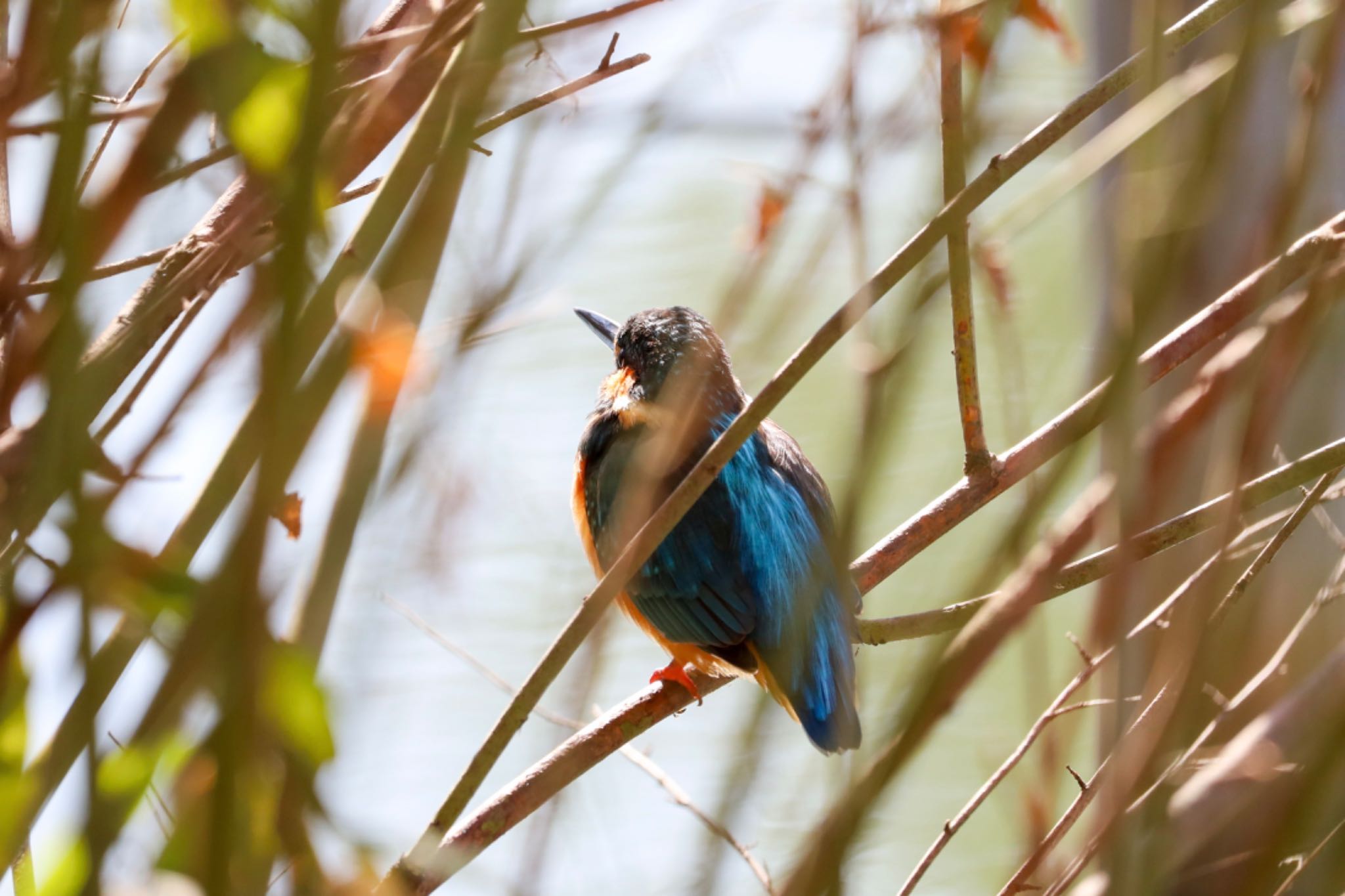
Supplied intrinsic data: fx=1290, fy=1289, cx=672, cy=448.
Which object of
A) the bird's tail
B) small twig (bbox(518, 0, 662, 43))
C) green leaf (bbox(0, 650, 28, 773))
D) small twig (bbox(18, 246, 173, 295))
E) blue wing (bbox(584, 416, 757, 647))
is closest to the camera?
green leaf (bbox(0, 650, 28, 773))

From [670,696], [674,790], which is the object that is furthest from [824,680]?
[674,790]

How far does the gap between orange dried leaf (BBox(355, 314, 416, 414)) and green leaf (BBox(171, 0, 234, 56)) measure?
0.76ft

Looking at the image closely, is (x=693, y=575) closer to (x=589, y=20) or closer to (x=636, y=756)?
(x=636, y=756)

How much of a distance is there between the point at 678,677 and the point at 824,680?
297 millimetres

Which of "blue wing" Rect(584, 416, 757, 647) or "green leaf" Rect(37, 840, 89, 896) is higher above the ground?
"blue wing" Rect(584, 416, 757, 647)

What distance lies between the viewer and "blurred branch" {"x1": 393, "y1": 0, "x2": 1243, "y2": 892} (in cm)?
99

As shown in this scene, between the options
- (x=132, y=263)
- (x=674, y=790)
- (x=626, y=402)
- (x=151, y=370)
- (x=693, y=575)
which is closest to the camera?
(x=151, y=370)

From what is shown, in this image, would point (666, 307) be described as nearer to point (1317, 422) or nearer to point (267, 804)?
point (1317, 422)

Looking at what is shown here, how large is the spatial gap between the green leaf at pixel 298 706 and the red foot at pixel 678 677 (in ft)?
4.99

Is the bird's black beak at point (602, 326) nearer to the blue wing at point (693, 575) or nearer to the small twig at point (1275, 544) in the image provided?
the blue wing at point (693, 575)

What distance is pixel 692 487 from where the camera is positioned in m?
1.18

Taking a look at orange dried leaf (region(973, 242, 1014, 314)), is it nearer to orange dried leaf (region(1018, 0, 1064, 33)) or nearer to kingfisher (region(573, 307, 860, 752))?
orange dried leaf (region(1018, 0, 1064, 33))

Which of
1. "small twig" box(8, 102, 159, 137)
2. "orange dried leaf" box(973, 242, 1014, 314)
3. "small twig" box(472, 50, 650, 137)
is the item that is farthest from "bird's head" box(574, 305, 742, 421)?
"small twig" box(8, 102, 159, 137)

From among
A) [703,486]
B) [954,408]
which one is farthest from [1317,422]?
[954,408]
